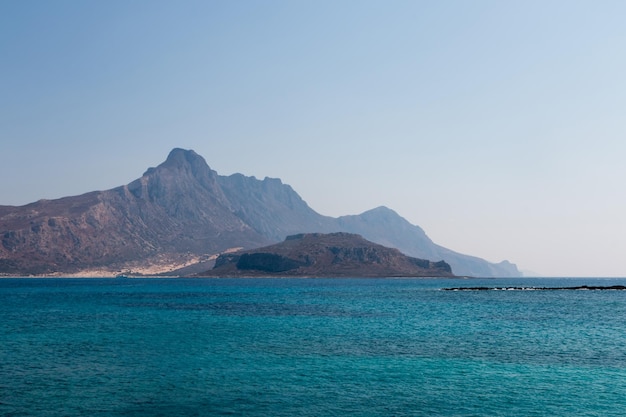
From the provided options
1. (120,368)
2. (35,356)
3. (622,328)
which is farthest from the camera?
(622,328)

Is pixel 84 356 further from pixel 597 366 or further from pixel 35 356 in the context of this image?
pixel 597 366

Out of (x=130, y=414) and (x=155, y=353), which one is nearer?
(x=130, y=414)

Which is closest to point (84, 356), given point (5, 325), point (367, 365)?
point (367, 365)

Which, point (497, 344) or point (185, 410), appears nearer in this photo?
point (185, 410)

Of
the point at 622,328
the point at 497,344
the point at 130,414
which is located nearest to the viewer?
the point at 130,414

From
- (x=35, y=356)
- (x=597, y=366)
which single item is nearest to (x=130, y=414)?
(x=35, y=356)

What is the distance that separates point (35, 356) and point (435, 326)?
62.1 metres

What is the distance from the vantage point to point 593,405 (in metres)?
43.6

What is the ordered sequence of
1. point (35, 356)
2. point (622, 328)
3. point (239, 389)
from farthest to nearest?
point (622, 328)
point (35, 356)
point (239, 389)

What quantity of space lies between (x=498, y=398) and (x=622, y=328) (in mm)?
63599

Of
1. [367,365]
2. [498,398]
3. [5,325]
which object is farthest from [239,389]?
[5,325]

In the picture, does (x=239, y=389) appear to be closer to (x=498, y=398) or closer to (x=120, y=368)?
(x=120, y=368)

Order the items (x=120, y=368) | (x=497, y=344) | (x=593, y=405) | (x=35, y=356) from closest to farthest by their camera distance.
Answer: (x=593, y=405) → (x=120, y=368) → (x=35, y=356) → (x=497, y=344)

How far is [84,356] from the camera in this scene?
63.8 meters
